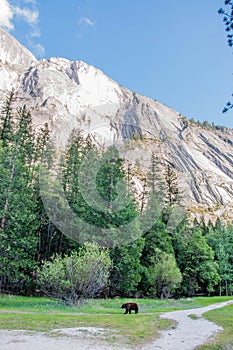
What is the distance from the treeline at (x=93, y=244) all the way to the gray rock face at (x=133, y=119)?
164 ft

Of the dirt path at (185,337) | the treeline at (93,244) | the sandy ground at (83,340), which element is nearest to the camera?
the sandy ground at (83,340)

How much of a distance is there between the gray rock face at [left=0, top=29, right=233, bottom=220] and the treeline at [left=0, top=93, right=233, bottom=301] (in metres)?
49.9

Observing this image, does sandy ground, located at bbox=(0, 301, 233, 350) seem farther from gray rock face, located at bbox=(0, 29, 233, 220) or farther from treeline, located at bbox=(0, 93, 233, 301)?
gray rock face, located at bbox=(0, 29, 233, 220)

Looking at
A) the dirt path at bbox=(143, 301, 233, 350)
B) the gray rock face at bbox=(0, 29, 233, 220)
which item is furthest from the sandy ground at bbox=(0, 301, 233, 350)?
the gray rock face at bbox=(0, 29, 233, 220)

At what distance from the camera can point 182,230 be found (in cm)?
4750

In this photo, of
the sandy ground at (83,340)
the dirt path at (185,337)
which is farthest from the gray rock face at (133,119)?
the sandy ground at (83,340)

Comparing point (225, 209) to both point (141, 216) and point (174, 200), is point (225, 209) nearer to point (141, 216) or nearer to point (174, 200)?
point (174, 200)

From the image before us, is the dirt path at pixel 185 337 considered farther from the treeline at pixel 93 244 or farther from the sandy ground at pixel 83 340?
the treeline at pixel 93 244

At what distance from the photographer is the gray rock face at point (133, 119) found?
126m

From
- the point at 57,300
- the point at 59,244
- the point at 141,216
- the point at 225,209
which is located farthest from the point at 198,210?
the point at 57,300

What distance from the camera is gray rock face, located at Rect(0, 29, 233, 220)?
12644 centimetres

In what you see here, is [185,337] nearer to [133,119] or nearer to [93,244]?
[93,244]

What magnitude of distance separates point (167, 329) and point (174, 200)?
3836 cm

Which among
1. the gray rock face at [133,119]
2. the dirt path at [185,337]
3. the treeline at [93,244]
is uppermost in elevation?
the gray rock face at [133,119]
